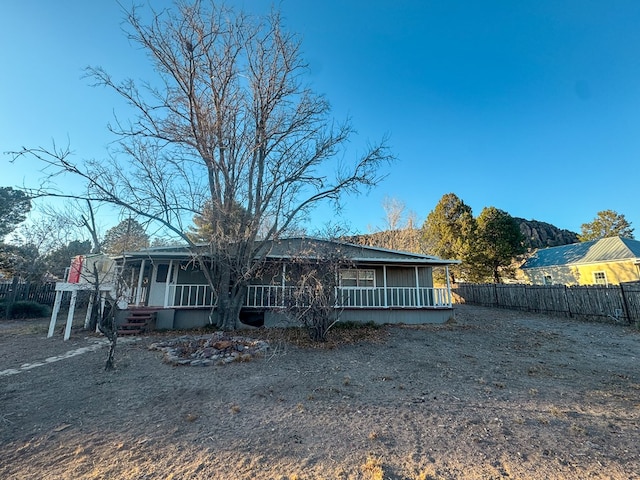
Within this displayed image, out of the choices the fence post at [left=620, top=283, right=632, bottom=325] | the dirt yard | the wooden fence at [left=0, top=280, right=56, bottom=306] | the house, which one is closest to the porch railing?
the house

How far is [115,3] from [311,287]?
414 inches

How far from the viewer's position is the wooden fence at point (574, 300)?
11727mm

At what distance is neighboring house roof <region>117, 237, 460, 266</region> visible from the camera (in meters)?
10.2

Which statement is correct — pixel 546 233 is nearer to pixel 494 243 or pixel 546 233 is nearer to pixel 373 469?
pixel 494 243

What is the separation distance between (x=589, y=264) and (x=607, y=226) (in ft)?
52.5

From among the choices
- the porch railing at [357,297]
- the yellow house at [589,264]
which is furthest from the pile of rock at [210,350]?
the yellow house at [589,264]

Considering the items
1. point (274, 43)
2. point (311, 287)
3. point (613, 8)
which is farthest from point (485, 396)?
point (274, 43)

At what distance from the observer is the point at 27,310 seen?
15094 mm

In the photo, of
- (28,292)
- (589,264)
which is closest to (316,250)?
(28,292)

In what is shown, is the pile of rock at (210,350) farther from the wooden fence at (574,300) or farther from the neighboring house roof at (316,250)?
the wooden fence at (574,300)

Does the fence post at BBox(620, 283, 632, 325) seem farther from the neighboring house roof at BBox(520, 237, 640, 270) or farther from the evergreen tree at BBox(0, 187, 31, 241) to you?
the evergreen tree at BBox(0, 187, 31, 241)

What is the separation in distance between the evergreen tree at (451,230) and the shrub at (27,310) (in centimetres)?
2742

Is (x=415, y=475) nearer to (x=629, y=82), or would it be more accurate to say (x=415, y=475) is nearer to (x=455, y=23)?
(x=455, y=23)

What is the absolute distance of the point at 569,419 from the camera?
392cm
